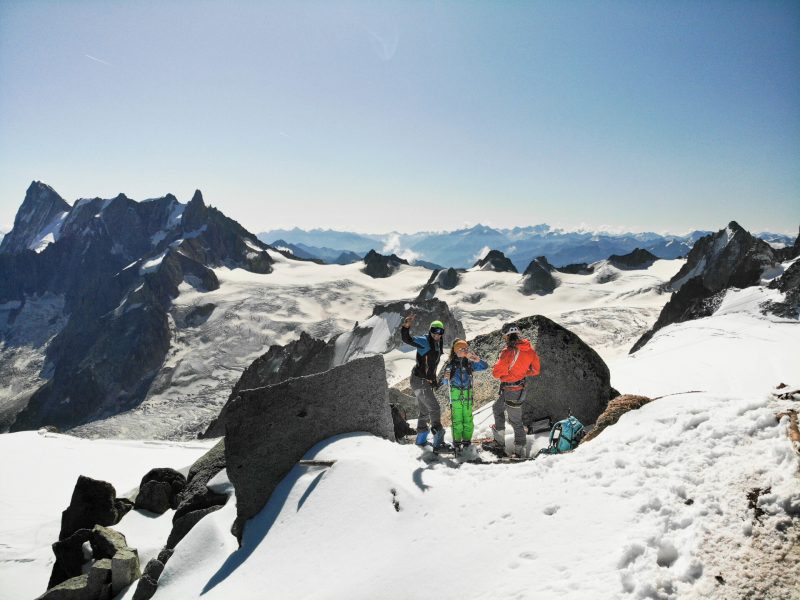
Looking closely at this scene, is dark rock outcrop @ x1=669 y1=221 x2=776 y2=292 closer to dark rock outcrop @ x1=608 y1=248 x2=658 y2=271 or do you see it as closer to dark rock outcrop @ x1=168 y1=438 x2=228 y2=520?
dark rock outcrop @ x1=608 y1=248 x2=658 y2=271

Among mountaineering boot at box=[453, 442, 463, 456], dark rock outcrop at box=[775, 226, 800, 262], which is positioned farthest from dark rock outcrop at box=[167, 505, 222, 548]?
dark rock outcrop at box=[775, 226, 800, 262]

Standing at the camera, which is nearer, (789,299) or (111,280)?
(789,299)

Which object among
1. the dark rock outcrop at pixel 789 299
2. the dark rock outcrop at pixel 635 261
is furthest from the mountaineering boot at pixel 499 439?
the dark rock outcrop at pixel 635 261

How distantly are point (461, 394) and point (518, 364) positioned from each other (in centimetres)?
121

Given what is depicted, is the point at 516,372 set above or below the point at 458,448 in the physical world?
above

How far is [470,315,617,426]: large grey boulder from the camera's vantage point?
1019 cm

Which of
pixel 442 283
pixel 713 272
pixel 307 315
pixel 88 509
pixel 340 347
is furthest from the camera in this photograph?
pixel 442 283

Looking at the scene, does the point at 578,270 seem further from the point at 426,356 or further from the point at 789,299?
the point at 426,356

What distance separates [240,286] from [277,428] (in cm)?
11076

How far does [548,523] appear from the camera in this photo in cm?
462

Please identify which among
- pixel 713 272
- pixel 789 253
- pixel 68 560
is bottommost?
pixel 68 560

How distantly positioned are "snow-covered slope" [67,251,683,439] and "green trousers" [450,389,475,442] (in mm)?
41096

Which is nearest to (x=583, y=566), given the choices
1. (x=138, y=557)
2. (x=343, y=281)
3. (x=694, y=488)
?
(x=694, y=488)

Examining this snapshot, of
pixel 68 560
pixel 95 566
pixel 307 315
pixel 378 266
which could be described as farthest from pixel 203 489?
pixel 378 266
